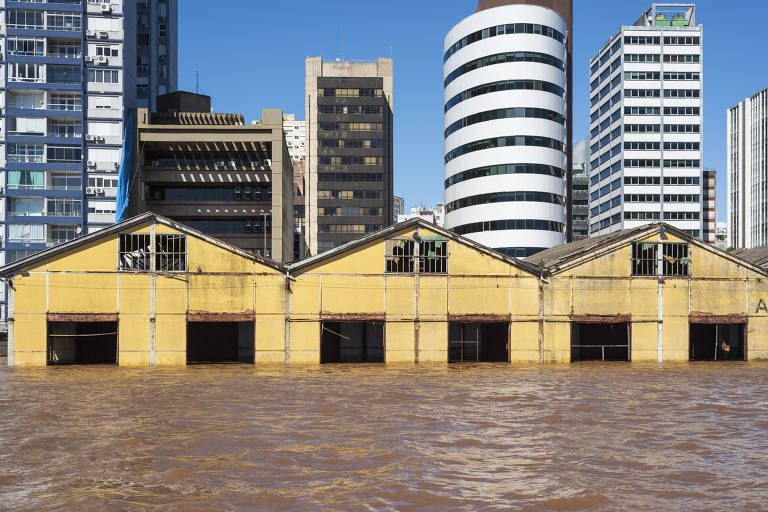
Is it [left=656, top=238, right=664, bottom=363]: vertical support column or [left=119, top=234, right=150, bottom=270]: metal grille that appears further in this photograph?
[left=656, top=238, right=664, bottom=363]: vertical support column

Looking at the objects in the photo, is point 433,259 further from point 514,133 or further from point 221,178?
point 221,178

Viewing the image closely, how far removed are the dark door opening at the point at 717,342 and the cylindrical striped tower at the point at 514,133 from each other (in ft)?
112

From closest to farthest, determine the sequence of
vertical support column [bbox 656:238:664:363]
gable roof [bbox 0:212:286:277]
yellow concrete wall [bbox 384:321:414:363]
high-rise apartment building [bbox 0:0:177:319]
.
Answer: gable roof [bbox 0:212:286:277] → yellow concrete wall [bbox 384:321:414:363] → vertical support column [bbox 656:238:664:363] → high-rise apartment building [bbox 0:0:177:319]

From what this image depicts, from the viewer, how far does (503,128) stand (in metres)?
83.1

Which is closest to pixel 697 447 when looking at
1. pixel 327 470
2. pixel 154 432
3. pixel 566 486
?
pixel 566 486

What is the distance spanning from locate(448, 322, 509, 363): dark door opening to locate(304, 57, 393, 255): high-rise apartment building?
84.8 meters

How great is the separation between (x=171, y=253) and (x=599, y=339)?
29.6m

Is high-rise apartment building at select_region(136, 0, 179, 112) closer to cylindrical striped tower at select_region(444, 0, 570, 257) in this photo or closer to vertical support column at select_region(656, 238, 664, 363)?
cylindrical striped tower at select_region(444, 0, 570, 257)

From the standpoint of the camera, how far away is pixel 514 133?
82.9 metres

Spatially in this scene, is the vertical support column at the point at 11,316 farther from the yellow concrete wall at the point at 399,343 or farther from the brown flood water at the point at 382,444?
the yellow concrete wall at the point at 399,343

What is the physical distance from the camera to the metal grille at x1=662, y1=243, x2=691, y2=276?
4409cm

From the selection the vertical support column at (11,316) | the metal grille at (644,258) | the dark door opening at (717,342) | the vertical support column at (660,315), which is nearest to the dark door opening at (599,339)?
the vertical support column at (660,315)

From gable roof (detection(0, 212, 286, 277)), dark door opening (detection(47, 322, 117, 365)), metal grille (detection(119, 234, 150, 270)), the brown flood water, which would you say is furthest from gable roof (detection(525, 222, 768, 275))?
dark door opening (detection(47, 322, 117, 365))

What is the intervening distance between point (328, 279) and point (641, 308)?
1978 centimetres
